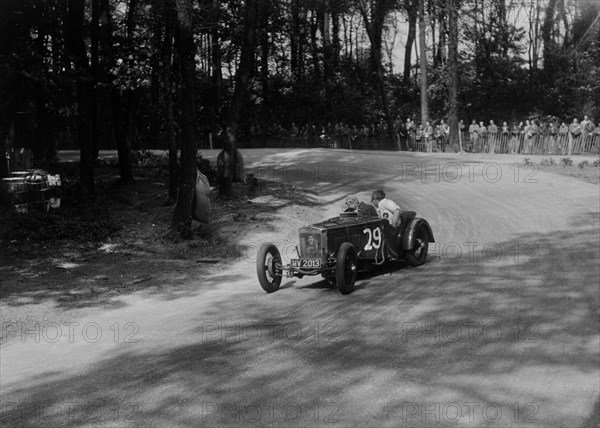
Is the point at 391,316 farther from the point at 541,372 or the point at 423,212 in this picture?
the point at 423,212

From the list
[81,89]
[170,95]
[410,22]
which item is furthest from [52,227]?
[410,22]

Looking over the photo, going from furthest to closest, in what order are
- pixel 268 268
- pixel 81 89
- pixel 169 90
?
pixel 169 90
pixel 81 89
pixel 268 268

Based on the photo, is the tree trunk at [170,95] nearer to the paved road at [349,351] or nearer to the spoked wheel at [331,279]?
the paved road at [349,351]

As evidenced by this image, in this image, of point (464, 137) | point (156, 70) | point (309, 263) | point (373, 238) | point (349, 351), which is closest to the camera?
point (349, 351)

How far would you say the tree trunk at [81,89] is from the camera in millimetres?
20609

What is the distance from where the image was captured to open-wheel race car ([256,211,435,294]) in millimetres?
12898

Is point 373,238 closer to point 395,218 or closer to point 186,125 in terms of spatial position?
point 395,218

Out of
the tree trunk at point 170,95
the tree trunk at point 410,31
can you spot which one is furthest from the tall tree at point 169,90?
the tree trunk at point 410,31

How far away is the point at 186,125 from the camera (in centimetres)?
1888

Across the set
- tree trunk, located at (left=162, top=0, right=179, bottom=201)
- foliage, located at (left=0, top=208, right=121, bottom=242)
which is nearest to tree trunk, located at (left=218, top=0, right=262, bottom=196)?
tree trunk, located at (left=162, top=0, right=179, bottom=201)

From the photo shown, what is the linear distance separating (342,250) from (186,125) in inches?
305

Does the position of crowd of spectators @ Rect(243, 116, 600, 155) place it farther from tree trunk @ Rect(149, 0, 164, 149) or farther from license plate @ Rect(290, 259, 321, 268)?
license plate @ Rect(290, 259, 321, 268)

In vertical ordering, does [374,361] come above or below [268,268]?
below

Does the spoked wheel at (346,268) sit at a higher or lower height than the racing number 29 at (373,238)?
lower
